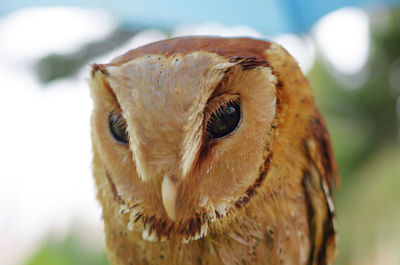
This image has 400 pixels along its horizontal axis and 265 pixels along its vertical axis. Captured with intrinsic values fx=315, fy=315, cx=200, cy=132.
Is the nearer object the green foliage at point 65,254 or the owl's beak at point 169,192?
the owl's beak at point 169,192

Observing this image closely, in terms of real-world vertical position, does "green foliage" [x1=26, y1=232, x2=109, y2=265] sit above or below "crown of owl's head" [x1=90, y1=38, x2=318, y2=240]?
below

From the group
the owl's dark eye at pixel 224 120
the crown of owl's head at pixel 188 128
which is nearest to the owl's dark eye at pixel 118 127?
the crown of owl's head at pixel 188 128

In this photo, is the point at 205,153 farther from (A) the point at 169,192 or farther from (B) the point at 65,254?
(B) the point at 65,254

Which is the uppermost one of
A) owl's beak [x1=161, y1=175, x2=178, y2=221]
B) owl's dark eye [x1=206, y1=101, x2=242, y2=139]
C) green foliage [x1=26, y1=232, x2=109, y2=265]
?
owl's dark eye [x1=206, y1=101, x2=242, y2=139]

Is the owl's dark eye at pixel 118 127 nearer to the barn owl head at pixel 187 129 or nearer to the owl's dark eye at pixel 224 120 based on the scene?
the barn owl head at pixel 187 129

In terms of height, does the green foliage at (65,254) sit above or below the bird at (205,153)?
below

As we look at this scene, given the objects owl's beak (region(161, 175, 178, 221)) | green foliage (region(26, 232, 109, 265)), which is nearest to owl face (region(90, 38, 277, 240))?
owl's beak (region(161, 175, 178, 221))

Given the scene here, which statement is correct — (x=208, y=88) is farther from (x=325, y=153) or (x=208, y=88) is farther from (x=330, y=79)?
(x=330, y=79)

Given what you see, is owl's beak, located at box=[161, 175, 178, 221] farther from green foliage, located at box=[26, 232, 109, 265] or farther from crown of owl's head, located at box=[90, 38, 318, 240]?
green foliage, located at box=[26, 232, 109, 265]
